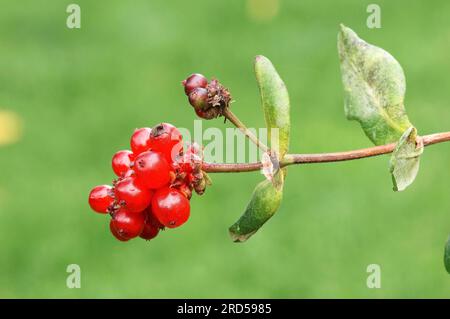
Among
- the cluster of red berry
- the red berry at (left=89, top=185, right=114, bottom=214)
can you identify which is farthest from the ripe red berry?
the red berry at (left=89, top=185, right=114, bottom=214)

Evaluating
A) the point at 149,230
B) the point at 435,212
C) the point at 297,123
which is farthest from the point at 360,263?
the point at 149,230

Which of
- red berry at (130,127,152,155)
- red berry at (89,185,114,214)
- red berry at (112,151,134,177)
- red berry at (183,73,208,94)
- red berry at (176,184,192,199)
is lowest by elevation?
red berry at (176,184,192,199)

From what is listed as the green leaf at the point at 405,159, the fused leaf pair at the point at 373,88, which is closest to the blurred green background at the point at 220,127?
the fused leaf pair at the point at 373,88

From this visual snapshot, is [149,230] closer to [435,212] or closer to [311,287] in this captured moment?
[311,287]

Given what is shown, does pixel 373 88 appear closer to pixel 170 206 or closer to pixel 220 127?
pixel 170 206

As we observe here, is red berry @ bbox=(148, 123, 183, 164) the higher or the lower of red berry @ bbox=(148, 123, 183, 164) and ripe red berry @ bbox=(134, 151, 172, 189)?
the higher

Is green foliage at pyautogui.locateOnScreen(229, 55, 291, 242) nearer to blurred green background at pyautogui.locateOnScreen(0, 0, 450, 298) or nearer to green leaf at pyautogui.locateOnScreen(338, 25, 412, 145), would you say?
green leaf at pyautogui.locateOnScreen(338, 25, 412, 145)

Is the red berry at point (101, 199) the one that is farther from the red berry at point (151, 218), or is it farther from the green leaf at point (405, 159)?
the green leaf at point (405, 159)
